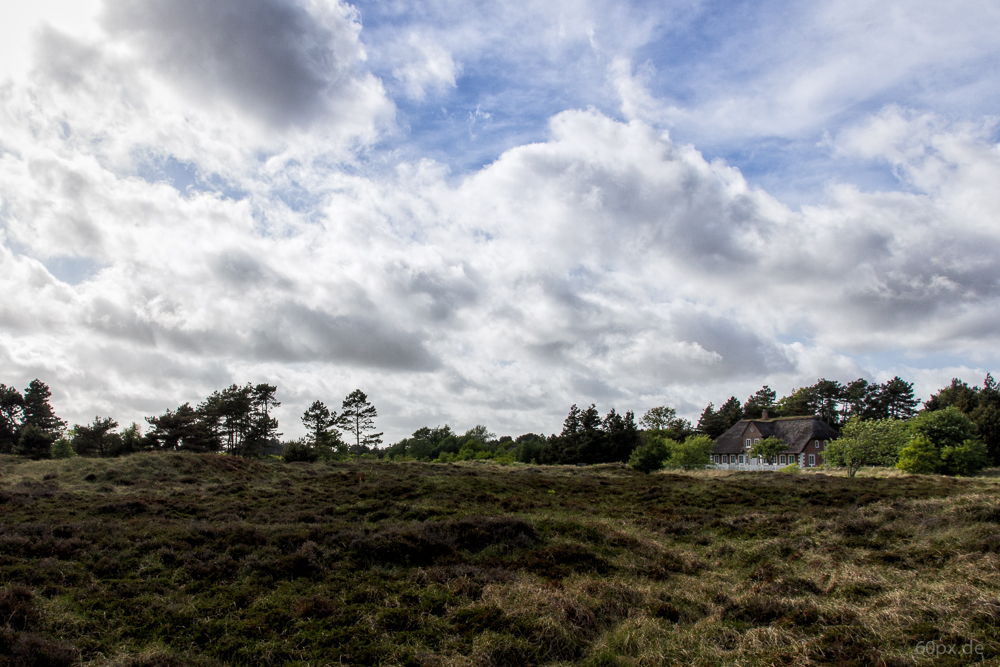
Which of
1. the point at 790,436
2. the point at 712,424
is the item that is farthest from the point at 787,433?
the point at 712,424

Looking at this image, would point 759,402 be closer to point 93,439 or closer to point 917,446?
point 917,446

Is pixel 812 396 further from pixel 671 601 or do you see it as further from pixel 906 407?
pixel 671 601

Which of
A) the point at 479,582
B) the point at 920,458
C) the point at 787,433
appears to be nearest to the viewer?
the point at 479,582

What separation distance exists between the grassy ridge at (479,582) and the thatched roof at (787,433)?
177 feet

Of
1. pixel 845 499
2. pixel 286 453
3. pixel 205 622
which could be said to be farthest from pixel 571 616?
pixel 286 453

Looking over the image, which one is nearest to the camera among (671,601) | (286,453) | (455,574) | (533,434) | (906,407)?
(671,601)

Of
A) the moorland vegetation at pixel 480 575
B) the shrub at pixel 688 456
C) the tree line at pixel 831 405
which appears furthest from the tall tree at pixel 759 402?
the moorland vegetation at pixel 480 575

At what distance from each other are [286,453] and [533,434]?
76668mm

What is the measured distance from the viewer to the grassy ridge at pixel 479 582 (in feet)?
25.0

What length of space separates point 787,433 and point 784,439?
112cm

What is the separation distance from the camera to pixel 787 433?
72.8 m

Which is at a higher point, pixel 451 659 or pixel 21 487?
pixel 21 487

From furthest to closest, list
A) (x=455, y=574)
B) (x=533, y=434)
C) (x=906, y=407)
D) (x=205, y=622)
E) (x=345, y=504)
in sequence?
(x=533, y=434), (x=906, y=407), (x=345, y=504), (x=455, y=574), (x=205, y=622)

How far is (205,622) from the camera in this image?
8.73 metres
